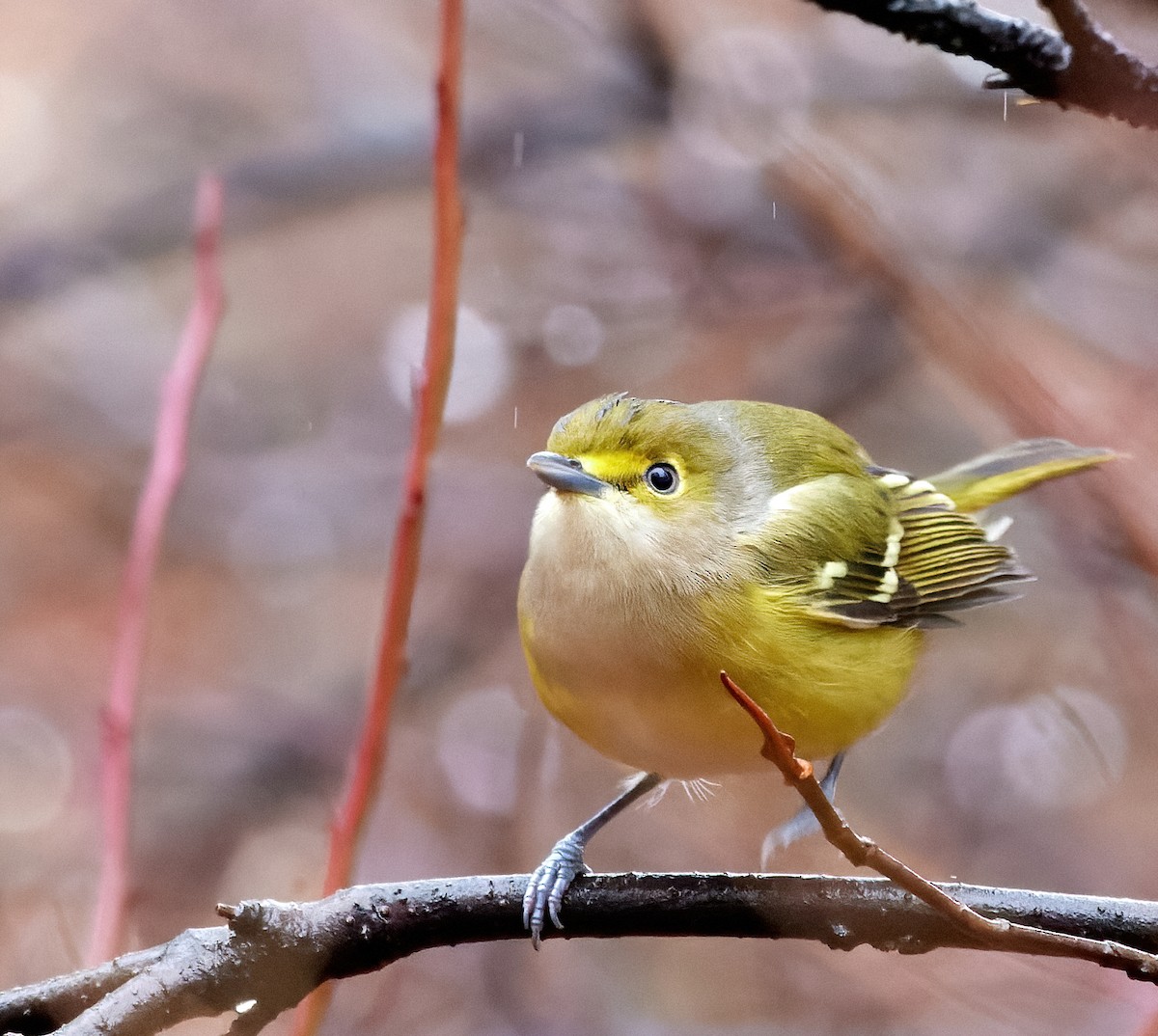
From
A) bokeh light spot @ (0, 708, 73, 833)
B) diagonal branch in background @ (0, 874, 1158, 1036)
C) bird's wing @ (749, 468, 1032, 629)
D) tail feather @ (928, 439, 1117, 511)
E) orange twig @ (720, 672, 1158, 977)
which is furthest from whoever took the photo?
bokeh light spot @ (0, 708, 73, 833)

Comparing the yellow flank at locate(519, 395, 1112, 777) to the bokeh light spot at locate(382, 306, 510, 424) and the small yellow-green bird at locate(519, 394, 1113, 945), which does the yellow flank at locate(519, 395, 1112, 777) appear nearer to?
the small yellow-green bird at locate(519, 394, 1113, 945)

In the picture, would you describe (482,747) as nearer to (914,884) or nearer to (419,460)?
(419,460)

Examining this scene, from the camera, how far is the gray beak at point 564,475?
214cm

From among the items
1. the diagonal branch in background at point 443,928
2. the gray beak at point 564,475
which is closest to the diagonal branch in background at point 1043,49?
the gray beak at point 564,475

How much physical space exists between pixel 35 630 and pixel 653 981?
2.86 metres

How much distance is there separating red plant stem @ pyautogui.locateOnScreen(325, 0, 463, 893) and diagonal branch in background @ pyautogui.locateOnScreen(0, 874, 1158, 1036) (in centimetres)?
11

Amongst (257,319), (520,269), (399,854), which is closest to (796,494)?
(399,854)

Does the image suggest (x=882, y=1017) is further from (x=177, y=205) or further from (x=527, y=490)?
(x=177, y=205)

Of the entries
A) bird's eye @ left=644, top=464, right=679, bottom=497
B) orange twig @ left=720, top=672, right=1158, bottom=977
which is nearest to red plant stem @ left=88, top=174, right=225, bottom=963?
bird's eye @ left=644, top=464, right=679, bottom=497

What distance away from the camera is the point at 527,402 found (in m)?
5.21

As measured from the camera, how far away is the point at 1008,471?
3484 millimetres

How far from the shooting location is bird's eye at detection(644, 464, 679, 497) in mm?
2418

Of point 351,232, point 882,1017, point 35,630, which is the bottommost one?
point 882,1017

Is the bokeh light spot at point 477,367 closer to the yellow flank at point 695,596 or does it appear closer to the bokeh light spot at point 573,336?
the bokeh light spot at point 573,336
